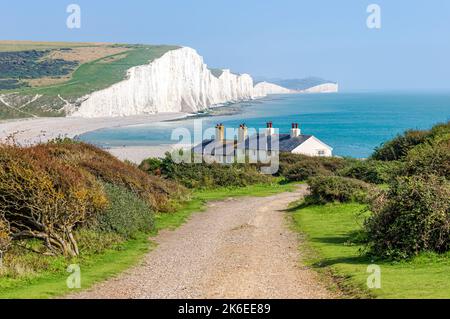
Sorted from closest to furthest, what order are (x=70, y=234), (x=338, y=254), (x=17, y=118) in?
(x=338, y=254)
(x=70, y=234)
(x=17, y=118)

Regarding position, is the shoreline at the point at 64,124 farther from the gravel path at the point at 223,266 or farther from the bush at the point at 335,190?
the gravel path at the point at 223,266

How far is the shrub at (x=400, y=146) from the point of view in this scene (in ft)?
155

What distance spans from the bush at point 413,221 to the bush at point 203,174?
29712 mm

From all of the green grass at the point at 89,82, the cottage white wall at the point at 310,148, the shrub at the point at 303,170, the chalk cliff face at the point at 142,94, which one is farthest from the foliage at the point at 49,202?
the green grass at the point at 89,82

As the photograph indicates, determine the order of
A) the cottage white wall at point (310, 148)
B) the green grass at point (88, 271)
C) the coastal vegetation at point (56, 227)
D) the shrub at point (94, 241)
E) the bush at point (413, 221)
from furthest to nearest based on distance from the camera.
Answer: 1. the cottage white wall at point (310, 148)
2. the shrub at point (94, 241)
3. the coastal vegetation at point (56, 227)
4. the bush at point (413, 221)
5. the green grass at point (88, 271)

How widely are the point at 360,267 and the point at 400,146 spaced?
114 ft

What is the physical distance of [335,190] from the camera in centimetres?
3192

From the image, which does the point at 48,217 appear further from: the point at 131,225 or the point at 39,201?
the point at 131,225

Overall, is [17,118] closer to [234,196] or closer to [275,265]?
[234,196]

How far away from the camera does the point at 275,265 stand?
17.6 metres

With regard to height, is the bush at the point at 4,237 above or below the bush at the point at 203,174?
above

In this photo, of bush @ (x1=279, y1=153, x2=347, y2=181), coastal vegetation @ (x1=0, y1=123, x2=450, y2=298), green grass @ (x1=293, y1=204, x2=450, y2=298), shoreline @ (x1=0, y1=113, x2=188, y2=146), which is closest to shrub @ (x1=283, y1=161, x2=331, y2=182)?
bush @ (x1=279, y1=153, x2=347, y2=181)

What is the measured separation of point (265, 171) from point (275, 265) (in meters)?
36.9
